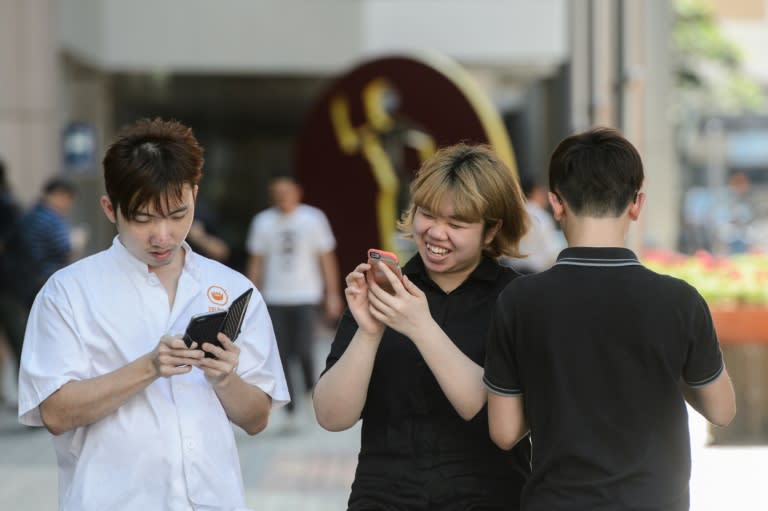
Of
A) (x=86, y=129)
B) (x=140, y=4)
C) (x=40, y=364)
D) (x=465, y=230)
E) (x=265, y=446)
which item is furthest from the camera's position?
(x=140, y=4)

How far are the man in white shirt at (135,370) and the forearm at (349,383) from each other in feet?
0.64

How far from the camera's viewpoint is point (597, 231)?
2846 millimetres

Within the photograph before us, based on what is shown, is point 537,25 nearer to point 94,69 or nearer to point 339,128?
point 339,128

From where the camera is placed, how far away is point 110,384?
2869 mm

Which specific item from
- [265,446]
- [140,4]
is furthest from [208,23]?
[265,446]

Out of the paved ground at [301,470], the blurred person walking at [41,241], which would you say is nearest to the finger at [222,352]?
the paved ground at [301,470]

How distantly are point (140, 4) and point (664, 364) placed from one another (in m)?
18.1

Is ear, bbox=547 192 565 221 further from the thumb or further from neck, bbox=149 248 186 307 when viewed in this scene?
neck, bbox=149 248 186 307

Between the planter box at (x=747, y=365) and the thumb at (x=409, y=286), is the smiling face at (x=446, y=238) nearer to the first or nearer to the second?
the thumb at (x=409, y=286)

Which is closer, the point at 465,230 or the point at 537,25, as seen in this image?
the point at 465,230

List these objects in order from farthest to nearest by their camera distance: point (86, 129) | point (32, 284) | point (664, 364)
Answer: point (86, 129) < point (32, 284) < point (664, 364)

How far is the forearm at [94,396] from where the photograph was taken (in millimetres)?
2854

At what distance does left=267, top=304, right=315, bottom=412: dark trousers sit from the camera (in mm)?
9430

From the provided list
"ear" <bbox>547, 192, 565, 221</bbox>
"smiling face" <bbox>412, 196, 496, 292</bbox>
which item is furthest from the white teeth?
"ear" <bbox>547, 192, 565, 221</bbox>
